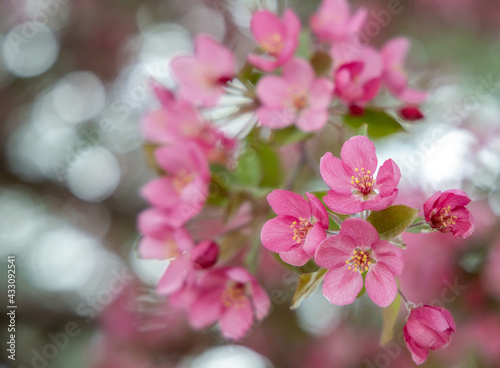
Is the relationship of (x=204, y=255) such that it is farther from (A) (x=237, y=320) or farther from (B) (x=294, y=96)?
(B) (x=294, y=96)

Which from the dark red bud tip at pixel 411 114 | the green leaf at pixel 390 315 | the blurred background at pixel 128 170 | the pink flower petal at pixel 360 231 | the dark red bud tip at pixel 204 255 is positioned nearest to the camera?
the pink flower petal at pixel 360 231

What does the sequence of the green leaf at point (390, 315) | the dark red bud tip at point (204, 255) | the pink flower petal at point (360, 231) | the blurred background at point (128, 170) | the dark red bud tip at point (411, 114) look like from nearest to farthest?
1. the pink flower petal at point (360, 231)
2. the green leaf at point (390, 315)
3. the dark red bud tip at point (204, 255)
4. the dark red bud tip at point (411, 114)
5. the blurred background at point (128, 170)

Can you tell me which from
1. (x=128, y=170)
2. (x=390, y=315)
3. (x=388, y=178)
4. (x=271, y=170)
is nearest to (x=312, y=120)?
(x=271, y=170)

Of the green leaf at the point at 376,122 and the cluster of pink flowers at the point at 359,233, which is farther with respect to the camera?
the green leaf at the point at 376,122

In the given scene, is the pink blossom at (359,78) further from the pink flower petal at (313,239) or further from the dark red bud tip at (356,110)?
the pink flower petal at (313,239)

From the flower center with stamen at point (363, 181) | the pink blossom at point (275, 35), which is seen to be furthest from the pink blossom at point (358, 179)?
the pink blossom at point (275, 35)

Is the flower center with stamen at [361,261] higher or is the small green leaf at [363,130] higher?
the small green leaf at [363,130]

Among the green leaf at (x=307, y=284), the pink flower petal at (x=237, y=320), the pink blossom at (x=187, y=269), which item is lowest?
the pink flower petal at (x=237, y=320)
